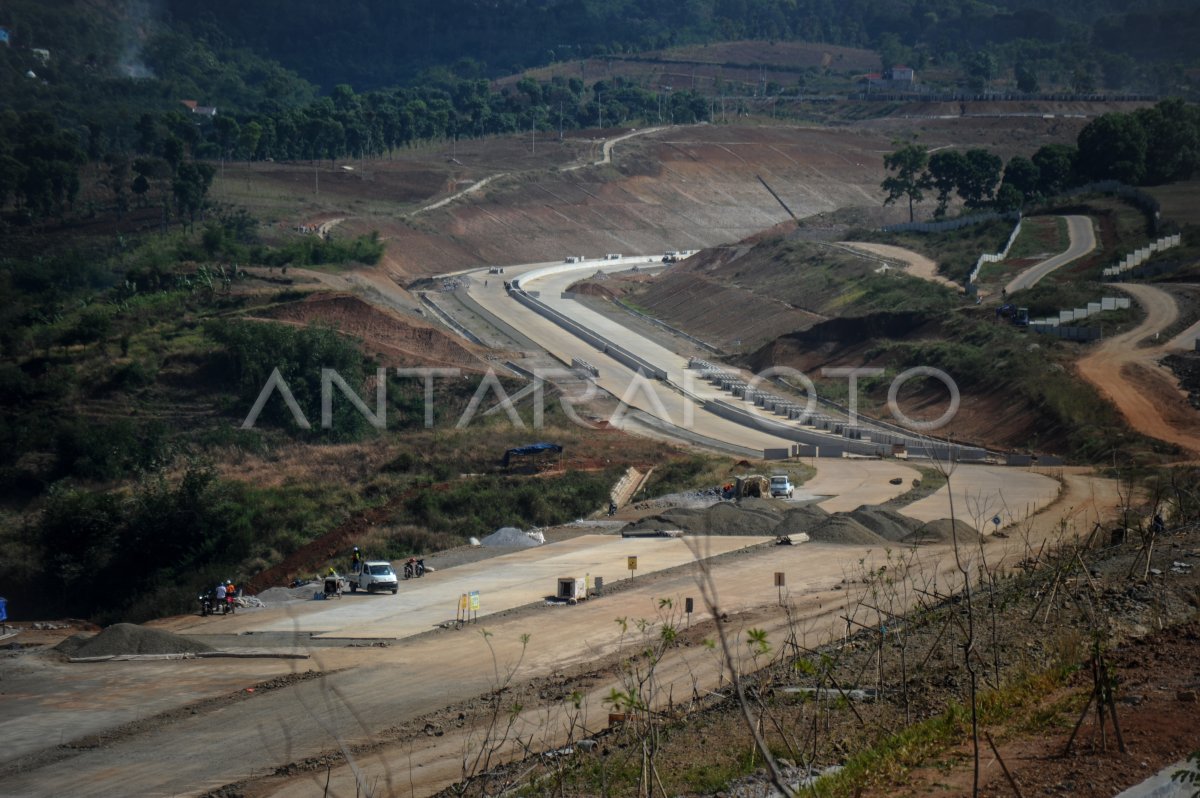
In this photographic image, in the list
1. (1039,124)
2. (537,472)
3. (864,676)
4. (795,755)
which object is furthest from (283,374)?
(1039,124)

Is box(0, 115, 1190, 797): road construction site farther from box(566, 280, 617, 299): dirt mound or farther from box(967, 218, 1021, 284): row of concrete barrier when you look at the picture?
box(566, 280, 617, 299): dirt mound

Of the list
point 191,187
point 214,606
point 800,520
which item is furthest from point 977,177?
point 214,606

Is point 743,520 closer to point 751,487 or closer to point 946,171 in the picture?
point 751,487

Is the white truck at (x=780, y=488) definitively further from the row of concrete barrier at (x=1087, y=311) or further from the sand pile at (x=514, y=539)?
the row of concrete barrier at (x=1087, y=311)

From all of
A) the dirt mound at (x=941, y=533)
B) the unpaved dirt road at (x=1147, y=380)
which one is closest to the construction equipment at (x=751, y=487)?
the dirt mound at (x=941, y=533)

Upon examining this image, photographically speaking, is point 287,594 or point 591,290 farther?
point 591,290
